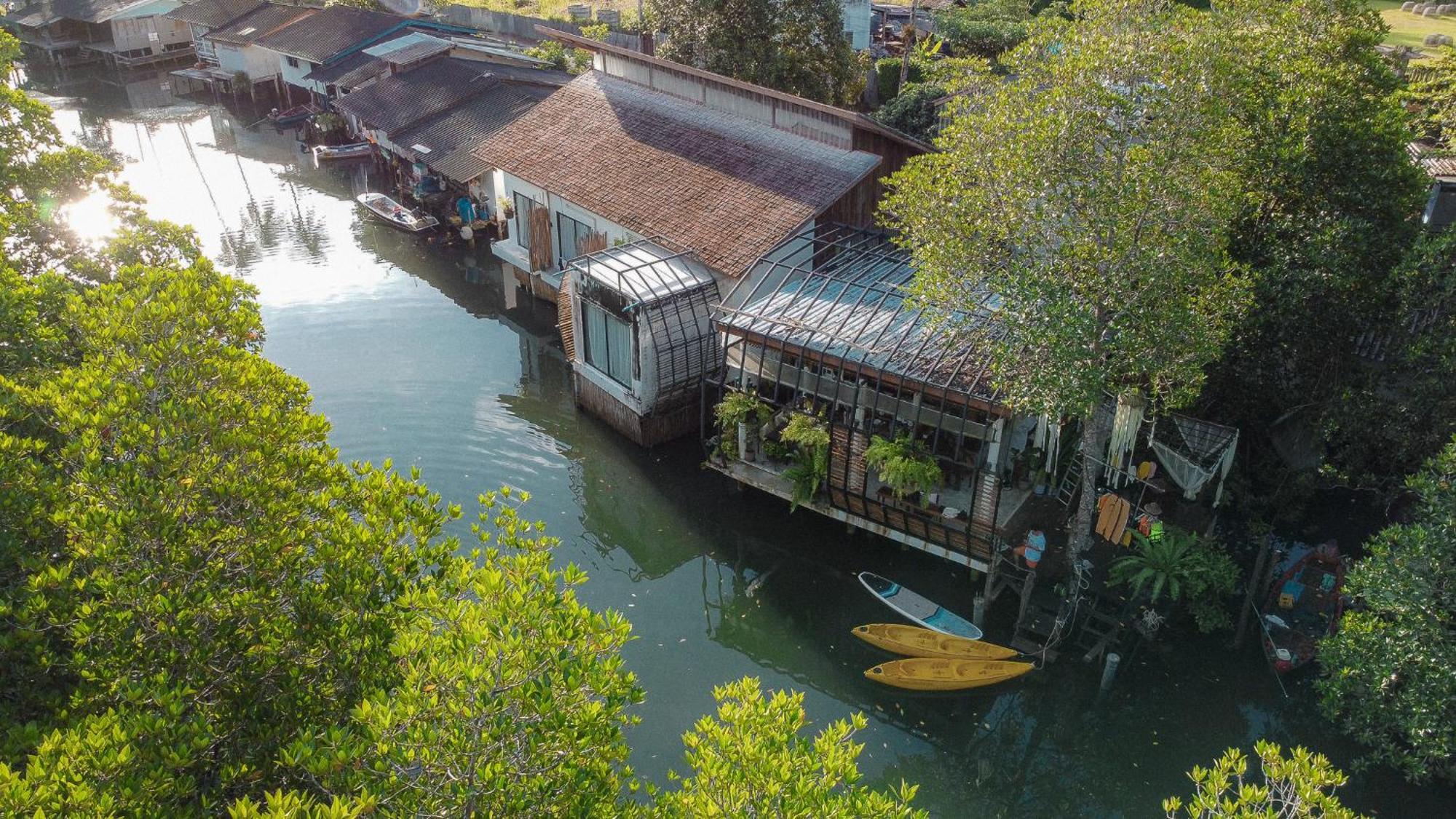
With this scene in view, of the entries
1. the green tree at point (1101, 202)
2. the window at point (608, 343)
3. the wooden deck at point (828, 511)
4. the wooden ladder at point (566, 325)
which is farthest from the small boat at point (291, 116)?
the green tree at point (1101, 202)

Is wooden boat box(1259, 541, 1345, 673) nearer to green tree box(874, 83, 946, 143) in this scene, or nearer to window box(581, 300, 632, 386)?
window box(581, 300, 632, 386)

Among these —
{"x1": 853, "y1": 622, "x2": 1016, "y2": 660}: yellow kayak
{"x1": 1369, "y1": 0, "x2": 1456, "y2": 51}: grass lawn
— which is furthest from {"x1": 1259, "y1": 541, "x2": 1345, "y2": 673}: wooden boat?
{"x1": 1369, "y1": 0, "x2": 1456, "y2": 51}: grass lawn

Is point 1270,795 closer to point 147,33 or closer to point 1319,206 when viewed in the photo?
point 1319,206

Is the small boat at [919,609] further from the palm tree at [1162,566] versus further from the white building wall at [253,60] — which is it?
the white building wall at [253,60]

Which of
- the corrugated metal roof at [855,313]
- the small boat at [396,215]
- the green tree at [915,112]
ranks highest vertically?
the green tree at [915,112]

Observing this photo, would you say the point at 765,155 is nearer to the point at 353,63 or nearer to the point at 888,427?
the point at 888,427
